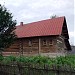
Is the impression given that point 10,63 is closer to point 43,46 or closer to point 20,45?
point 43,46

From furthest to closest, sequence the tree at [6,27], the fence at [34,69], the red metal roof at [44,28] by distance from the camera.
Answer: the red metal roof at [44,28] < the tree at [6,27] < the fence at [34,69]

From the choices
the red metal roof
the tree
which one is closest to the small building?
the red metal roof

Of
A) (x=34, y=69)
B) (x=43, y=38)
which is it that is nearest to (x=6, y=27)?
(x=34, y=69)

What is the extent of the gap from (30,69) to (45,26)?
27058 millimetres

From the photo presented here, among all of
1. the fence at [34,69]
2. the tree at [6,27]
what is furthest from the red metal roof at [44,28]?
the fence at [34,69]

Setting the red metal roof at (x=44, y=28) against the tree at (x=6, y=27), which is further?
the red metal roof at (x=44, y=28)

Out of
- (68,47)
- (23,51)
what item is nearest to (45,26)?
(23,51)

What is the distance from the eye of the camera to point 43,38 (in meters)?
37.5

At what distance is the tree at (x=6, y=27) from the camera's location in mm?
20297

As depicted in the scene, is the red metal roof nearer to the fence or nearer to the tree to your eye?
the tree

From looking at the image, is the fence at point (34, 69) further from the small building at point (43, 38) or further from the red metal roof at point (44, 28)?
the red metal roof at point (44, 28)

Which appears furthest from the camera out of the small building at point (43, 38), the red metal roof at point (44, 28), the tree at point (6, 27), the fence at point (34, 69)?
the small building at point (43, 38)

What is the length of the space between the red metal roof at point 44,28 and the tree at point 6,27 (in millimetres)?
14794

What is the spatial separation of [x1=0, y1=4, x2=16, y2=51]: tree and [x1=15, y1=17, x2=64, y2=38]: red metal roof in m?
14.8
